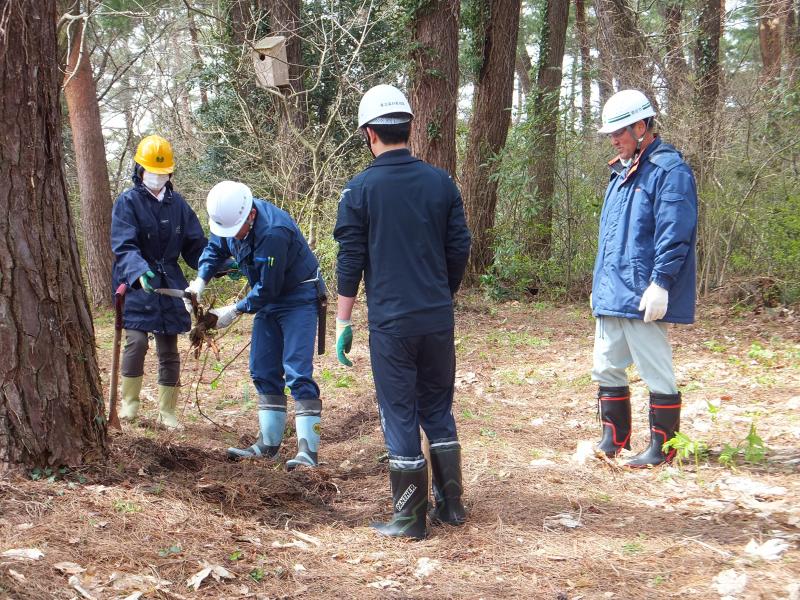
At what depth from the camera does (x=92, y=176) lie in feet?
40.1

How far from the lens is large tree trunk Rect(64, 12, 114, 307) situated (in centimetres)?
1211

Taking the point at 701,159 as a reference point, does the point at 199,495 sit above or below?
below

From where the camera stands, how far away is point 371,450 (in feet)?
17.9

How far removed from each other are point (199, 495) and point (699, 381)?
16.0 ft

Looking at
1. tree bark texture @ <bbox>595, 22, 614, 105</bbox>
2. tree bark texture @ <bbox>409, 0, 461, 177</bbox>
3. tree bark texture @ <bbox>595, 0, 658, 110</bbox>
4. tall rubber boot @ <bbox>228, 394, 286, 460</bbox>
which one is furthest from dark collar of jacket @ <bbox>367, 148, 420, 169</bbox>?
tree bark texture @ <bbox>595, 22, 614, 105</bbox>

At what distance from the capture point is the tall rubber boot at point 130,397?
18.9 ft

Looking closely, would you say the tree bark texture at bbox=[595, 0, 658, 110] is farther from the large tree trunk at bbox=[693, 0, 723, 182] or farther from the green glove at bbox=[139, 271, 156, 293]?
the green glove at bbox=[139, 271, 156, 293]

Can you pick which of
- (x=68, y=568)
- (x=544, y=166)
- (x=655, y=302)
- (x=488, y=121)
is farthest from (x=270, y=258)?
(x=488, y=121)

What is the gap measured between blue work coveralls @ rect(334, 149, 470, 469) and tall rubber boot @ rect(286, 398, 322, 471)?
4.15 ft

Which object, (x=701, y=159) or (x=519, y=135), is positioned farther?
(x=519, y=135)

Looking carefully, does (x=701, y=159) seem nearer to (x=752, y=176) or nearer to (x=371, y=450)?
(x=752, y=176)

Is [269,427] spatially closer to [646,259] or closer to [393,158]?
[393,158]

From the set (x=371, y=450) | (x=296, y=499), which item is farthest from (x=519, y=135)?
(x=296, y=499)

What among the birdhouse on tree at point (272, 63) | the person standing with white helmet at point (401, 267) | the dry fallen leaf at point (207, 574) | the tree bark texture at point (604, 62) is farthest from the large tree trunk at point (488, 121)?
the dry fallen leaf at point (207, 574)
